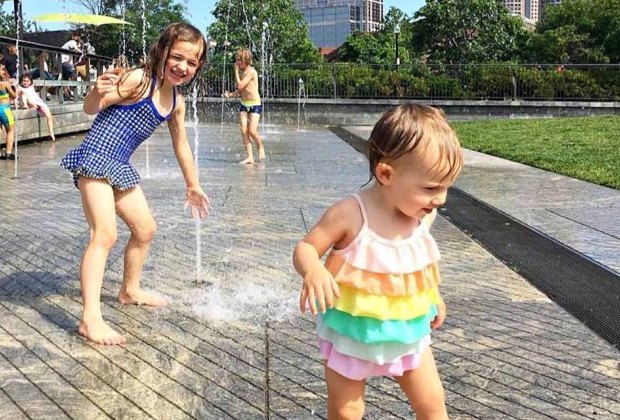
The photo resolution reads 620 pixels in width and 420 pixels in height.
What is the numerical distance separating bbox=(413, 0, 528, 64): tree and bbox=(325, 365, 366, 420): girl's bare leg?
57.8 meters

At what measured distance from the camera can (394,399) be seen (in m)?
2.82

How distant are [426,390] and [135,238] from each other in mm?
2153

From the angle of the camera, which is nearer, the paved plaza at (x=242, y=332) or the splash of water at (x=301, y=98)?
the paved plaza at (x=242, y=332)

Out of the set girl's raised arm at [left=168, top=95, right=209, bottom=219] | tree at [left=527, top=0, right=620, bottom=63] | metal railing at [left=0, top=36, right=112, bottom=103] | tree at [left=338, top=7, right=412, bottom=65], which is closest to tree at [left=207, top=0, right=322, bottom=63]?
tree at [left=338, top=7, right=412, bottom=65]

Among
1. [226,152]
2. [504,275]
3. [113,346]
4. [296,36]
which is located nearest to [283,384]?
[113,346]

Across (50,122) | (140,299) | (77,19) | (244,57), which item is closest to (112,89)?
(140,299)

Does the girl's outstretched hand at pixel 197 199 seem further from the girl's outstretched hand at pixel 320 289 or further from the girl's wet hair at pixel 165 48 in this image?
the girl's outstretched hand at pixel 320 289

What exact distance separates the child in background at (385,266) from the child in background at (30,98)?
1343cm

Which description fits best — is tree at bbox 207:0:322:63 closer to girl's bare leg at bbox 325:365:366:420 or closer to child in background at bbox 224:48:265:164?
child in background at bbox 224:48:265:164

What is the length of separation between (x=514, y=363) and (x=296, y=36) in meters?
65.6

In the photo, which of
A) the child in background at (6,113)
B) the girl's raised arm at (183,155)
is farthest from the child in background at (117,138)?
A: the child in background at (6,113)

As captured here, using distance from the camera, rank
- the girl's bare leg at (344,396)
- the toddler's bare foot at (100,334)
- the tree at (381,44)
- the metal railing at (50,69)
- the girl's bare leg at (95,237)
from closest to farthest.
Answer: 1. the girl's bare leg at (344,396)
2. the toddler's bare foot at (100,334)
3. the girl's bare leg at (95,237)
4. the metal railing at (50,69)
5. the tree at (381,44)

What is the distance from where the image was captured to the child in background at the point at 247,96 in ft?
37.6

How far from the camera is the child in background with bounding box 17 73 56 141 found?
14266 mm
